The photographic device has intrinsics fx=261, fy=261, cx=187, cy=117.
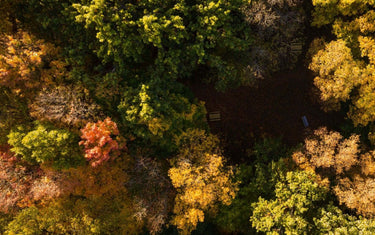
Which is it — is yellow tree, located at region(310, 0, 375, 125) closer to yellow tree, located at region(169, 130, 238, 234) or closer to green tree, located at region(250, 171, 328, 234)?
green tree, located at region(250, 171, 328, 234)

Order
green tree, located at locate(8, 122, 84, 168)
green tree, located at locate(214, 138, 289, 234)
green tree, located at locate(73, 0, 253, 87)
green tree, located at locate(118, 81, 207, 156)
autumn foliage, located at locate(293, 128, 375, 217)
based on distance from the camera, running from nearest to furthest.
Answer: green tree, located at locate(73, 0, 253, 87)
green tree, located at locate(8, 122, 84, 168)
green tree, located at locate(118, 81, 207, 156)
autumn foliage, located at locate(293, 128, 375, 217)
green tree, located at locate(214, 138, 289, 234)

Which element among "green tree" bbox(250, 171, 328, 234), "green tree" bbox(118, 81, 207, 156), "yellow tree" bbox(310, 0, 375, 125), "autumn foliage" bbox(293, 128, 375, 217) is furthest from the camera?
"yellow tree" bbox(310, 0, 375, 125)

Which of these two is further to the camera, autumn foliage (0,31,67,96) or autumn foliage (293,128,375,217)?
autumn foliage (293,128,375,217)

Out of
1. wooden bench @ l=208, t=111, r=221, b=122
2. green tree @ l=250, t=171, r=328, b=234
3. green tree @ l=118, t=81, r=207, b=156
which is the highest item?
green tree @ l=118, t=81, r=207, b=156

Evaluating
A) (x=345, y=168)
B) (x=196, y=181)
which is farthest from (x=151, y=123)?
(x=345, y=168)

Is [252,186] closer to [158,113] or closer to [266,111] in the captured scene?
[266,111]

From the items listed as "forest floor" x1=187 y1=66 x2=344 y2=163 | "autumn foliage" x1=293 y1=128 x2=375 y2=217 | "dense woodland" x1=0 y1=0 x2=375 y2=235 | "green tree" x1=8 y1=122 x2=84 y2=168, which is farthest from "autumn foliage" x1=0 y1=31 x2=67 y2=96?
"autumn foliage" x1=293 y1=128 x2=375 y2=217
